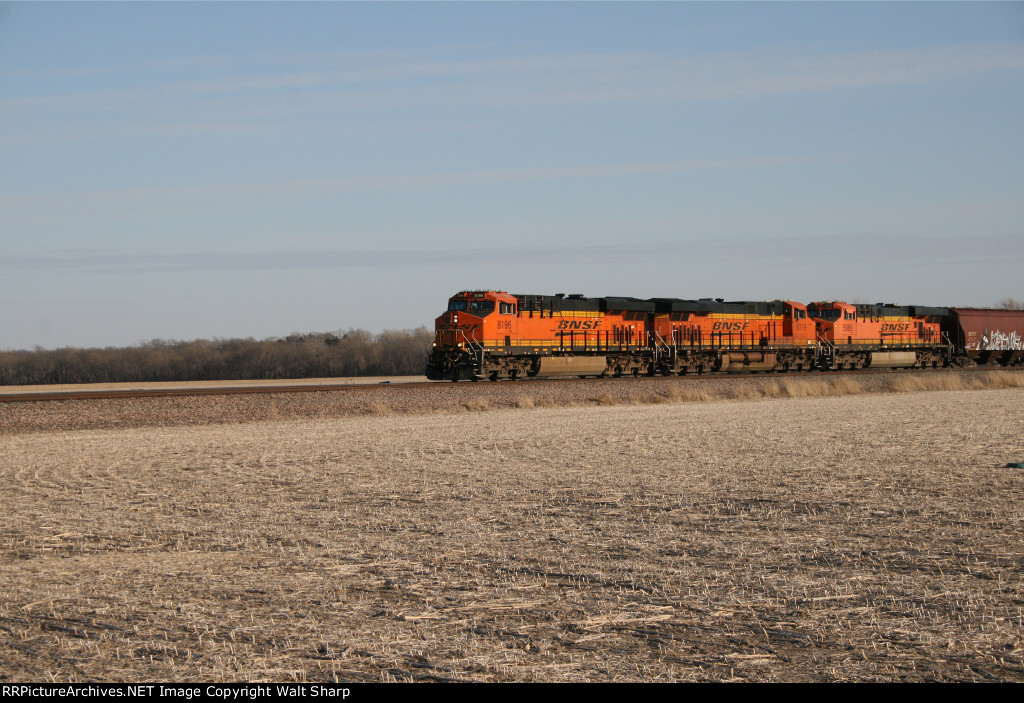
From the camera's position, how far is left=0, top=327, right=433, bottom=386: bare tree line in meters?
72.9

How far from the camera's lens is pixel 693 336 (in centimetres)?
3947

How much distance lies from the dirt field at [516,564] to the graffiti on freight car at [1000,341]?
39.4 metres

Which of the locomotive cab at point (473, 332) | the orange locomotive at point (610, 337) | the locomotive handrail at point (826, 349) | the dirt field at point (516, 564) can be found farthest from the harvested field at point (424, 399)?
the locomotive handrail at point (826, 349)

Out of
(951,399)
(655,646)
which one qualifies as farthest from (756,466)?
(951,399)

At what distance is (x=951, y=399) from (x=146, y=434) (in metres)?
22.0

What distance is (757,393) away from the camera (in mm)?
31016

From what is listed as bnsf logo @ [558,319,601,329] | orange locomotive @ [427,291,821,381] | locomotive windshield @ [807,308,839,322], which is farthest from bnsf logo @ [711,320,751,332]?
bnsf logo @ [558,319,601,329]

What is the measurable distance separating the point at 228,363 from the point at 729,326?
4784 centimetres

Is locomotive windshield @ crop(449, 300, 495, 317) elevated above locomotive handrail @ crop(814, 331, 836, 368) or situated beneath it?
elevated above

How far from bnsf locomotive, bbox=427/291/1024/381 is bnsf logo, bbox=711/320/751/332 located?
0.04m

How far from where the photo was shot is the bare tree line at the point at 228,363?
72.9 metres

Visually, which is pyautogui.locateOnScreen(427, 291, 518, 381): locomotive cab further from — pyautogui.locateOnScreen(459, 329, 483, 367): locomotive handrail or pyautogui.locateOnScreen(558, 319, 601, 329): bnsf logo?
pyautogui.locateOnScreen(558, 319, 601, 329): bnsf logo

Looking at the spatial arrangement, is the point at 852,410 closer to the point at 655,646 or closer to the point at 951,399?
the point at 951,399

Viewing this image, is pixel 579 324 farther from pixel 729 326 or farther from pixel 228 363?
pixel 228 363
